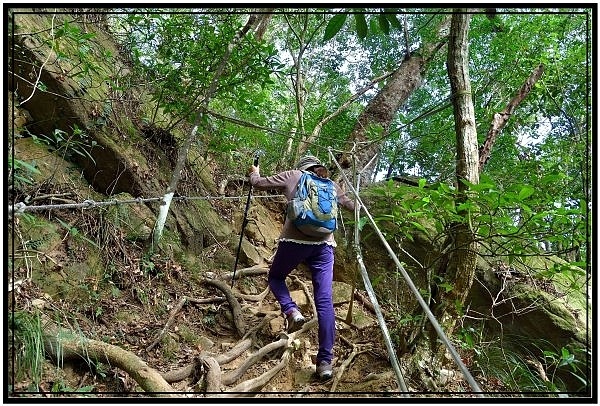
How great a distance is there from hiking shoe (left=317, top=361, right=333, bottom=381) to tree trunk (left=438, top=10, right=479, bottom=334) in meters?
0.95

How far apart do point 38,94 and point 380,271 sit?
4186mm

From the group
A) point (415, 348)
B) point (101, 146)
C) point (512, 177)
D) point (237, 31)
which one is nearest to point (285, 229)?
point (415, 348)

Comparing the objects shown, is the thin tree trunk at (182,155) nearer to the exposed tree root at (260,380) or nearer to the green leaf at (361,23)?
the exposed tree root at (260,380)

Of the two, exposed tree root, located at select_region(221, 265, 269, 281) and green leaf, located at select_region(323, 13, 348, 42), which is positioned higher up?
green leaf, located at select_region(323, 13, 348, 42)

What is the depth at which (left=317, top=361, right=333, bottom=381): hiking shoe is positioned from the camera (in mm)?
3119

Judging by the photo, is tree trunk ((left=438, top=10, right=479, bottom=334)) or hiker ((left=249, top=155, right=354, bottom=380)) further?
hiker ((left=249, top=155, right=354, bottom=380))

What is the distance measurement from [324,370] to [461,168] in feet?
6.23

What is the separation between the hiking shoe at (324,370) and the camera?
3119 millimetres

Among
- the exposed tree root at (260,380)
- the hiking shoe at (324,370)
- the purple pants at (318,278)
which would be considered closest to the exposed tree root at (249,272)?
the purple pants at (318,278)

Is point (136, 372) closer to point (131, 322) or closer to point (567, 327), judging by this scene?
point (131, 322)

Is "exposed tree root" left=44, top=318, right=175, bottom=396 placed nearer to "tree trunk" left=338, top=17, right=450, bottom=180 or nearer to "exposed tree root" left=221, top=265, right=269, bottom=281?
"exposed tree root" left=221, top=265, right=269, bottom=281

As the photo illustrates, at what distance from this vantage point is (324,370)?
3125 mm

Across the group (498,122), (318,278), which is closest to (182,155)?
(318,278)

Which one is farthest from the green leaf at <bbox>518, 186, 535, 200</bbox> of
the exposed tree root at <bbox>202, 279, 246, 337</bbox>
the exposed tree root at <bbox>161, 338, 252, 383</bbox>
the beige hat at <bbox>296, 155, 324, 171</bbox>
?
the exposed tree root at <bbox>202, 279, 246, 337</bbox>
